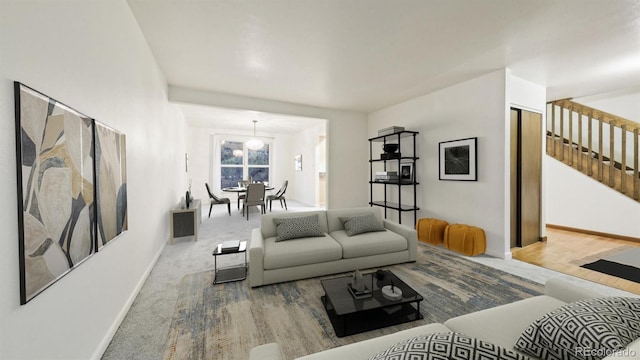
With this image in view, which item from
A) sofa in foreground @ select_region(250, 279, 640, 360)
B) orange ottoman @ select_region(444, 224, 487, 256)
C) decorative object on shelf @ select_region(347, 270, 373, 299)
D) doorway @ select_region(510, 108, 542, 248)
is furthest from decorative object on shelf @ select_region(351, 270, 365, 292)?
doorway @ select_region(510, 108, 542, 248)

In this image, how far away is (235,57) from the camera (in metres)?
3.05

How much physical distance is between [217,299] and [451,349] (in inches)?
87.6

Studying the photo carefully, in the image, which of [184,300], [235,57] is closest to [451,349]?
[184,300]

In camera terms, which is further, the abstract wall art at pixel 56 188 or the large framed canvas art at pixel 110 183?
the large framed canvas art at pixel 110 183

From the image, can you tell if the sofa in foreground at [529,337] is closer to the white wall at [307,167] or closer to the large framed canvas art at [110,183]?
the large framed canvas art at [110,183]

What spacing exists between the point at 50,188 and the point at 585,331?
93.0 inches

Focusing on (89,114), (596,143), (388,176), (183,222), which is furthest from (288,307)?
(596,143)

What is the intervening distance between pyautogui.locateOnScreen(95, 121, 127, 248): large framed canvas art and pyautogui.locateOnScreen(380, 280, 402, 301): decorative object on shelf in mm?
2119

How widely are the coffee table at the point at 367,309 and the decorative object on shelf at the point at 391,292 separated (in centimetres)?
3

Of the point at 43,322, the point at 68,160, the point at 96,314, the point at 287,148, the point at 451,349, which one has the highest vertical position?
the point at 287,148

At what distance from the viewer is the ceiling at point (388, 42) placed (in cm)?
214

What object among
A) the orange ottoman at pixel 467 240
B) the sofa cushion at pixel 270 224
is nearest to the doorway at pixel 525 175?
the orange ottoman at pixel 467 240

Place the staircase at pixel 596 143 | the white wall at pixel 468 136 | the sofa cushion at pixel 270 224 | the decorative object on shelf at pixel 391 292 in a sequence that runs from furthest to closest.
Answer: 1. the staircase at pixel 596 143
2. the white wall at pixel 468 136
3. the sofa cushion at pixel 270 224
4. the decorative object on shelf at pixel 391 292

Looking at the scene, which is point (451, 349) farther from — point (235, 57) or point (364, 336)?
point (235, 57)
